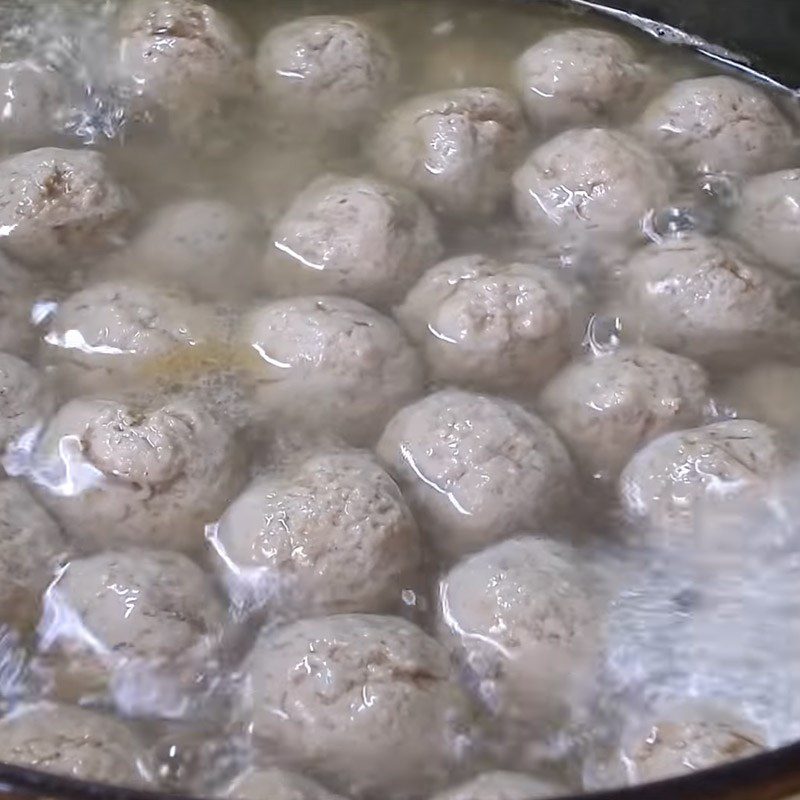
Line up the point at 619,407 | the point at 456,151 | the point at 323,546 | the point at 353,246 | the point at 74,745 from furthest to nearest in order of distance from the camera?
the point at 456,151
the point at 353,246
the point at 619,407
the point at 323,546
the point at 74,745

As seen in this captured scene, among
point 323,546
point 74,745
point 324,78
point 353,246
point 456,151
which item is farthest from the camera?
point 324,78

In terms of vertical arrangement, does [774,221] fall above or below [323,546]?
above

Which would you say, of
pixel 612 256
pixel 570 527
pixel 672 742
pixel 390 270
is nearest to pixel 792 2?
pixel 612 256

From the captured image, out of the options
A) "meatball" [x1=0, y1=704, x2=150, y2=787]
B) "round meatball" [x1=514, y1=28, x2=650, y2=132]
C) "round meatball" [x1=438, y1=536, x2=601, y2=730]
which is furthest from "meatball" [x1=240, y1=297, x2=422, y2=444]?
"round meatball" [x1=514, y1=28, x2=650, y2=132]

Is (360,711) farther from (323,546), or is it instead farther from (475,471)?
(475,471)

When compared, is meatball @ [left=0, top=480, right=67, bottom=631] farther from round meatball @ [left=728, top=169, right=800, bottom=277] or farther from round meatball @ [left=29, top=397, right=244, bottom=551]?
round meatball @ [left=728, top=169, right=800, bottom=277]

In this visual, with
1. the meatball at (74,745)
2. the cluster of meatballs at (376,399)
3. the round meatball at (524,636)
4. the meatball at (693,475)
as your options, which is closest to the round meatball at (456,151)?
the cluster of meatballs at (376,399)

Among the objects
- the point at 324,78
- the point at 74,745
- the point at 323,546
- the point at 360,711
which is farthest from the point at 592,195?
the point at 74,745
